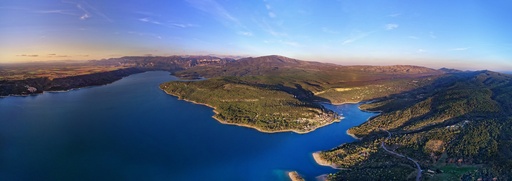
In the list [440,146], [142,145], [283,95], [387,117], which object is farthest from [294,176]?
[283,95]

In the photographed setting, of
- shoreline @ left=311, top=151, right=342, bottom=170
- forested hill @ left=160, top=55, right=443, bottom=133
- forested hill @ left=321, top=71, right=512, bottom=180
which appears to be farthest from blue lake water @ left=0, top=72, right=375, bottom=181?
forested hill @ left=321, top=71, right=512, bottom=180

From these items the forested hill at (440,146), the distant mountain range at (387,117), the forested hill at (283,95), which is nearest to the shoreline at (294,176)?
the distant mountain range at (387,117)

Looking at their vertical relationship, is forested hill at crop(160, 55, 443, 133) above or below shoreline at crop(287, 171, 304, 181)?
above

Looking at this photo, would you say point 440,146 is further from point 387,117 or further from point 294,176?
point 387,117

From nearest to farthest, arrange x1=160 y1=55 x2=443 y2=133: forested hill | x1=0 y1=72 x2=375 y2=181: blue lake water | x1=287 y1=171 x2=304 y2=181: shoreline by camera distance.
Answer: x1=287 y1=171 x2=304 y2=181: shoreline, x1=0 y1=72 x2=375 y2=181: blue lake water, x1=160 y1=55 x2=443 y2=133: forested hill

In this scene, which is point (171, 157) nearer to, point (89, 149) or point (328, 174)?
point (89, 149)

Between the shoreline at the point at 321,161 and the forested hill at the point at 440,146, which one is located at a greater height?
the forested hill at the point at 440,146

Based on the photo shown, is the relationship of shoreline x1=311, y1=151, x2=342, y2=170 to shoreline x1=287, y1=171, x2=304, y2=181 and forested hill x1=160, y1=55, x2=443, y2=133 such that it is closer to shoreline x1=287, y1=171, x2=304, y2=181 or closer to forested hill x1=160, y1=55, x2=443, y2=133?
shoreline x1=287, y1=171, x2=304, y2=181

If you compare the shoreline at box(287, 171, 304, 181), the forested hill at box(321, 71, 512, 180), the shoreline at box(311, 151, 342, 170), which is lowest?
the shoreline at box(287, 171, 304, 181)

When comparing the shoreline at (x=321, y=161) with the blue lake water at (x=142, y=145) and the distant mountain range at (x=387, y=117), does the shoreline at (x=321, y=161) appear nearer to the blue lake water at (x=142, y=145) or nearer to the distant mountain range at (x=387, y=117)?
the distant mountain range at (x=387, y=117)

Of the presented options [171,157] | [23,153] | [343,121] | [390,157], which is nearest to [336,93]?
[343,121]
